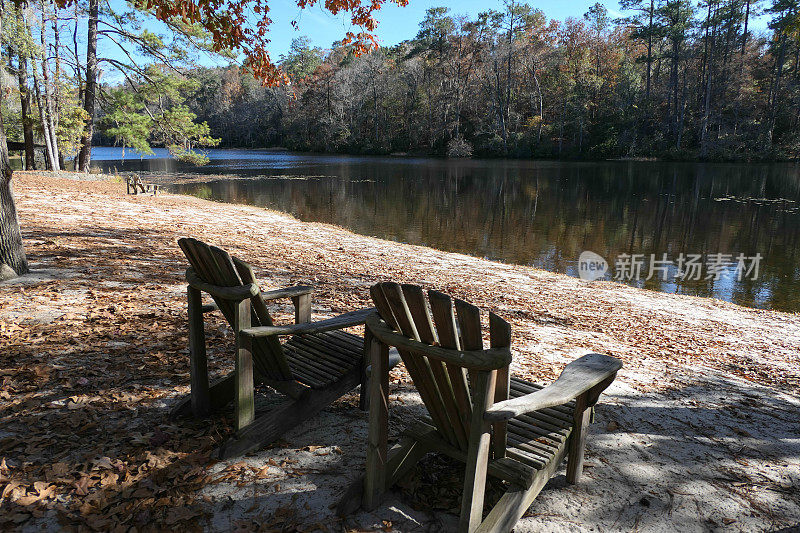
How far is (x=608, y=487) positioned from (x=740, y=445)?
4.78 feet

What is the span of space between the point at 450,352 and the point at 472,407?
337 millimetres

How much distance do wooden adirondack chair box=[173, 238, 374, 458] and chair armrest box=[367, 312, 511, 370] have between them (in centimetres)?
72

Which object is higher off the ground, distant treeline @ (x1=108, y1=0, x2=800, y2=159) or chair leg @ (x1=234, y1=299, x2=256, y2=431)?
distant treeline @ (x1=108, y1=0, x2=800, y2=159)

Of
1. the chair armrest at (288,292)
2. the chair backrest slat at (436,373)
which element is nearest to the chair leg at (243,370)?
the chair armrest at (288,292)

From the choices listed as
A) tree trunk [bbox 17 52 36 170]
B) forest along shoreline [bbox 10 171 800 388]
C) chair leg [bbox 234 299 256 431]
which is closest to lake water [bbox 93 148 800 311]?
forest along shoreline [bbox 10 171 800 388]

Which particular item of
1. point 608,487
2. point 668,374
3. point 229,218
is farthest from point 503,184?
point 608,487

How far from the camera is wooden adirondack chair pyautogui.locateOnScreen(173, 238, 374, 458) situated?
2650mm

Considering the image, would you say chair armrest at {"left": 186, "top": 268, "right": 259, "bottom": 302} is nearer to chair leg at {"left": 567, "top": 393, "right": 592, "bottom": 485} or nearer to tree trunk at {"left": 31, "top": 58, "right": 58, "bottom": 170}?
chair leg at {"left": 567, "top": 393, "right": 592, "bottom": 485}

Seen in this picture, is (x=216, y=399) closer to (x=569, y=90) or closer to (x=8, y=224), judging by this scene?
(x=8, y=224)

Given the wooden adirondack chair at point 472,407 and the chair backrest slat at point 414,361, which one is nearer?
the wooden adirondack chair at point 472,407

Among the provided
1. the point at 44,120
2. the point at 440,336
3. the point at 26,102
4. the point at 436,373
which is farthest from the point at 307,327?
the point at 26,102

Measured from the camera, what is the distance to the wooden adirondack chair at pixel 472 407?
76.1 inches

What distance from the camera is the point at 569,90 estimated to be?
5884 cm

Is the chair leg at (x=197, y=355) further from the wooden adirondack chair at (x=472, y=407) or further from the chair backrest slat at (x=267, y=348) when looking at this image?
the wooden adirondack chair at (x=472, y=407)
